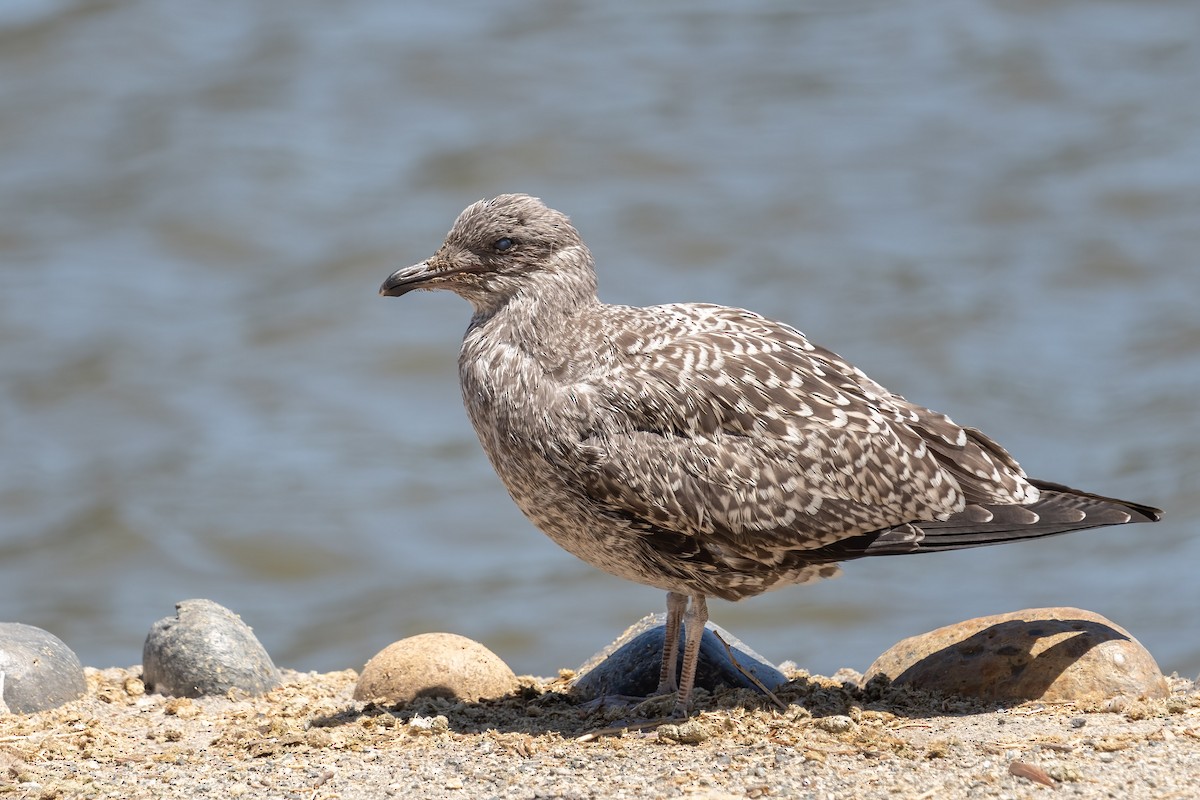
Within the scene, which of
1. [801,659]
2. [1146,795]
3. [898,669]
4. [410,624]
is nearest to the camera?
[1146,795]

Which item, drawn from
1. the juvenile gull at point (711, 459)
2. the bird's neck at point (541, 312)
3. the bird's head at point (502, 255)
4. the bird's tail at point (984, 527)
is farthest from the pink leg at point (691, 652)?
the bird's head at point (502, 255)

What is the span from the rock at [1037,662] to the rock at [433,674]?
1696mm

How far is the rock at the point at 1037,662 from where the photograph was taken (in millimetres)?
6574

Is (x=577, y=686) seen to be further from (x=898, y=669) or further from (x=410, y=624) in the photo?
(x=410, y=624)

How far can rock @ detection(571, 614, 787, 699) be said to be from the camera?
276 inches

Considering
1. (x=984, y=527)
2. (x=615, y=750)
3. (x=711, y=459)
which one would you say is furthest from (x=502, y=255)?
(x=984, y=527)

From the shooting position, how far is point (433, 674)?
22.9ft

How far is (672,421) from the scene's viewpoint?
6.39 m

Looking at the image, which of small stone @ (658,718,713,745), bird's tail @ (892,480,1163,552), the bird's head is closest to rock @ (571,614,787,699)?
small stone @ (658,718,713,745)

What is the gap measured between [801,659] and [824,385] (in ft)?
13.8

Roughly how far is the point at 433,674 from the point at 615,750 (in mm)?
1211

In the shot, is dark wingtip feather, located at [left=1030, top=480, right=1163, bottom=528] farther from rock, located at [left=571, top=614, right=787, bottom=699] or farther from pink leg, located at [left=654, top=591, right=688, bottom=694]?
pink leg, located at [left=654, top=591, right=688, bottom=694]

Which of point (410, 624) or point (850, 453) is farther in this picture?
point (410, 624)

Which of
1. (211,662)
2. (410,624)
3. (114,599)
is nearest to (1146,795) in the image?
(211,662)
